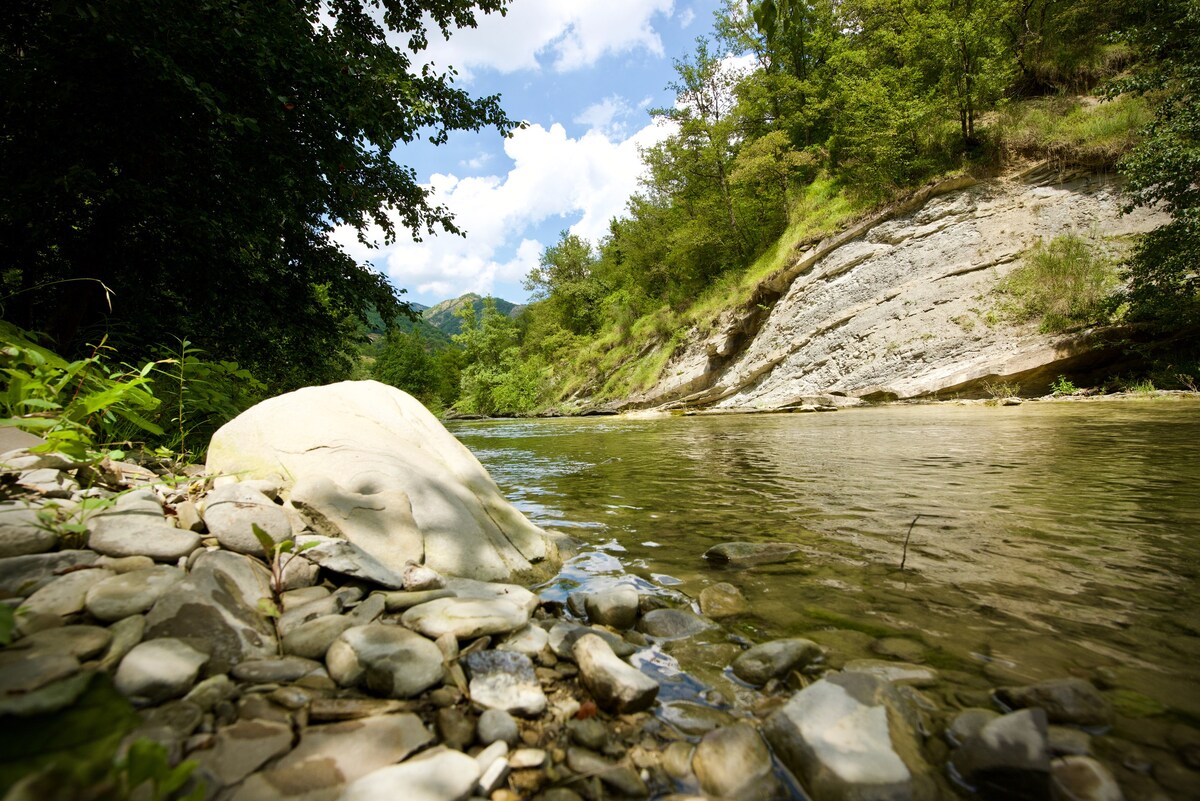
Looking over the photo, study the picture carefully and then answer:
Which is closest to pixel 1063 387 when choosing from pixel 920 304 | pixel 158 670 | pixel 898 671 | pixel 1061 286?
pixel 1061 286

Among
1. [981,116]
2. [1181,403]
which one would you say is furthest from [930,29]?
[1181,403]

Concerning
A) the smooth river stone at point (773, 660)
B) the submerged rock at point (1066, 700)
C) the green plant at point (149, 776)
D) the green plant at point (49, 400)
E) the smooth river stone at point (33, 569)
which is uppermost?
the green plant at point (49, 400)

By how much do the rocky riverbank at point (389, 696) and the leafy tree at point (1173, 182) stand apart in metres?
15.9

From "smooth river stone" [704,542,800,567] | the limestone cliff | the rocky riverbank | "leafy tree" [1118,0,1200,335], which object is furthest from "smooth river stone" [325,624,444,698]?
the limestone cliff

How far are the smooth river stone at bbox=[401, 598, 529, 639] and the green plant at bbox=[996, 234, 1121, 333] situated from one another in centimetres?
1791

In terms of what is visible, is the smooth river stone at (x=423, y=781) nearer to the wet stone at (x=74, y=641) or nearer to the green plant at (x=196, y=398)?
the wet stone at (x=74, y=641)

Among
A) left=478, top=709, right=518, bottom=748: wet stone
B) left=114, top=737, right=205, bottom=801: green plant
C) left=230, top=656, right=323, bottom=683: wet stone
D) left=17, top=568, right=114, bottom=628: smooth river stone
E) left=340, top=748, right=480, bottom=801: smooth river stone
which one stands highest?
left=17, top=568, right=114, bottom=628: smooth river stone

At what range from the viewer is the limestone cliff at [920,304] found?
15.4m

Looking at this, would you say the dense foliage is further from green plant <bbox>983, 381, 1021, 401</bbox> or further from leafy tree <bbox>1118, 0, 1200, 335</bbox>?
green plant <bbox>983, 381, 1021, 401</bbox>

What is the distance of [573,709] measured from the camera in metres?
1.76

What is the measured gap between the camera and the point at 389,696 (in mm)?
1635

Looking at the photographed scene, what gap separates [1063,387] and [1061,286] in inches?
140

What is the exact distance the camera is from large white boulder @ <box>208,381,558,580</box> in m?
2.78

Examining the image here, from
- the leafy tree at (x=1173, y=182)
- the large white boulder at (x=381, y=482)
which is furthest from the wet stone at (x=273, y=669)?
the leafy tree at (x=1173, y=182)
